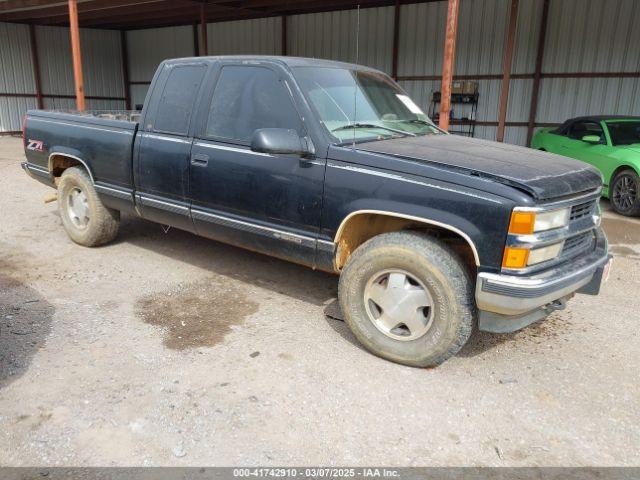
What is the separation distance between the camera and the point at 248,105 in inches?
156

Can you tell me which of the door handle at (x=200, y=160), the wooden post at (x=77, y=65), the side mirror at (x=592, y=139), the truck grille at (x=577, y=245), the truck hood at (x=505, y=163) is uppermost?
the wooden post at (x=77, y=65)

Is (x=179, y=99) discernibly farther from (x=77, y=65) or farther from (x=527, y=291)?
(x=77, y=65)

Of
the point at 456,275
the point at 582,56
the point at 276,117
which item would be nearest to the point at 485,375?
the point at 456,275

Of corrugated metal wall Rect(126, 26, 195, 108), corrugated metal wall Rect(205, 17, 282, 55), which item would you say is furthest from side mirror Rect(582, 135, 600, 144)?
corrugated metal wall Rect(126, 26, 195, 108)

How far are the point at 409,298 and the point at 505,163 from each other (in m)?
1.03

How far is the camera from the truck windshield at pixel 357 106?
12.1 feet

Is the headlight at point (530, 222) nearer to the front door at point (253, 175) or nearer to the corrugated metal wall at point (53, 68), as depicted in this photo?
the front door at point (253, 175)

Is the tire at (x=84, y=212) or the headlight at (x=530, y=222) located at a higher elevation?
Result: the headlight at (x=530, y=222)

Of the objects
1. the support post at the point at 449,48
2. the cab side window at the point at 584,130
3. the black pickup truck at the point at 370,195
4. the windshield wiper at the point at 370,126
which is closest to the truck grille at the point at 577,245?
the black pickup truck at the point at 370,195

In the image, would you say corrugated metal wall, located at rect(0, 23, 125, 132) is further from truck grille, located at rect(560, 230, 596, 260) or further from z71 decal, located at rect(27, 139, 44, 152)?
truck grille, located at rect(560, 230, 596, 260)

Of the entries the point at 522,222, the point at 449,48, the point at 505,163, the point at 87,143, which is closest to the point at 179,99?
the point at 87,143

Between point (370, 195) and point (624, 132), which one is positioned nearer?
point (370, 195)

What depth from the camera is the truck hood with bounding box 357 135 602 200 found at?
2.94 metres

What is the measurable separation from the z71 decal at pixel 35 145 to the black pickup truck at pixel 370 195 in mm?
1464
